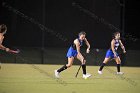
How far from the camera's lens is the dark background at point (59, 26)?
2166 centimetres

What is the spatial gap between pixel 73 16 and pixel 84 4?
87cm

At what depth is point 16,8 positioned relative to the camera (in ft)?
71.1

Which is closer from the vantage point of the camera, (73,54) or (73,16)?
(73,54)

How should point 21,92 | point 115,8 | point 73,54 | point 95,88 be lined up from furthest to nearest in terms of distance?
point 115,8, point 73,54, point 95,88, point 21,92

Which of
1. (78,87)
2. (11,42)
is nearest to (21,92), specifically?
(78,87)

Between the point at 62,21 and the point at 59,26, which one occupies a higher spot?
the point at 62,21

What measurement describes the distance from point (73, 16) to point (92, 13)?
100 centimetres

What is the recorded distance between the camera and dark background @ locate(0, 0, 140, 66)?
21656 mm

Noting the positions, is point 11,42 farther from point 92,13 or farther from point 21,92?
point 21,92

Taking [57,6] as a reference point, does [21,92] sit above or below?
below

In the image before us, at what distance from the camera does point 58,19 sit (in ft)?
71.4

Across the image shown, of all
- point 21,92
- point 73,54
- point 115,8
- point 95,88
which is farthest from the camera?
point 115,8

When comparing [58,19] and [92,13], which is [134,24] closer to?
[92,13]

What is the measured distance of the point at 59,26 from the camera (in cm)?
2173
